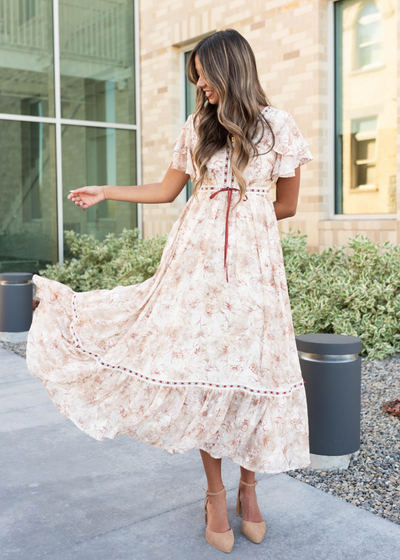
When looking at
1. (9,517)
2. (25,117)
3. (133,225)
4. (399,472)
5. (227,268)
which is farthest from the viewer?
(133,225)

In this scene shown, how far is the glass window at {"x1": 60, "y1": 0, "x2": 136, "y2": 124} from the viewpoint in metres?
9.68

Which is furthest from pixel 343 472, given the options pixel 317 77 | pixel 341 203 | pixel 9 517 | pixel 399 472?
pixel 317 77

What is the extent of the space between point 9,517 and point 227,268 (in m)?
1.38

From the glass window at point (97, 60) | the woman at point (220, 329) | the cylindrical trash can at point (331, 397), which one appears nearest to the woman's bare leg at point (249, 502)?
the woman at point (220, 329)

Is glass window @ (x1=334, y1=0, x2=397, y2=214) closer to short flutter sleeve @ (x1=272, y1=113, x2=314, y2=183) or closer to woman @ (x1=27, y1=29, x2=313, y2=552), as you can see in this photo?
short flutter sleeve @ (x1=272, y1=113, x2=314, y2=183)

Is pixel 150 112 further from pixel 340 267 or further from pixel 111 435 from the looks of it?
pixel 111 435

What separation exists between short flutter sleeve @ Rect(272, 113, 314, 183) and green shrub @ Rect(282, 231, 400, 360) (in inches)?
122

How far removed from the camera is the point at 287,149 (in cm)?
234

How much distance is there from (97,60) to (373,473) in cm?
845

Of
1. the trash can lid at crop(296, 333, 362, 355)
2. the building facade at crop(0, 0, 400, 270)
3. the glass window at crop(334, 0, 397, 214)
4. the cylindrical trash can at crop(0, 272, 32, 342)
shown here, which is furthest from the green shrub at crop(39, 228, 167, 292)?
the trash can lid at crop(296, 333, 362, 355)

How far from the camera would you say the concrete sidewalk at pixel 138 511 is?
236 cm

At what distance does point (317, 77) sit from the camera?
7.15m

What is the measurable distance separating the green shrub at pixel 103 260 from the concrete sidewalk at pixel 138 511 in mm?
4356

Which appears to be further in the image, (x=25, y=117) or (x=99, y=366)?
(x=25, y=117)
